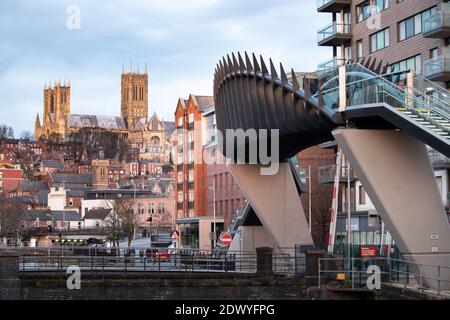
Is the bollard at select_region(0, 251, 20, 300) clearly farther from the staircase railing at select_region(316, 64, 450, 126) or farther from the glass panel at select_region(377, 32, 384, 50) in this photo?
the glass panel at select_region(377, 32, 384, 50)

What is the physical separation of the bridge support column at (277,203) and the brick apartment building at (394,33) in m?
8.98

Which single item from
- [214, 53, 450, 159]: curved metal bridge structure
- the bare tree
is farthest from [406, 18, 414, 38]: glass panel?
the bare tree

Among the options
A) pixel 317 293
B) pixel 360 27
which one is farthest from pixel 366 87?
pixel 360 27

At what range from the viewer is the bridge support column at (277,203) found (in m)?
46.2

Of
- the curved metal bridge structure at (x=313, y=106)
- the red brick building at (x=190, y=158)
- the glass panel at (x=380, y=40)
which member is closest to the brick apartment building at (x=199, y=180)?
the red brick building at (x=190, y=158)

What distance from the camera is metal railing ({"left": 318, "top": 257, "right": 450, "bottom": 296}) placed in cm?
3087

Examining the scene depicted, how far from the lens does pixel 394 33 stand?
204ft

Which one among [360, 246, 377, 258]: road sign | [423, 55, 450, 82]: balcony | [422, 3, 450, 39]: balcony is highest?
[422, 3, 450, 39]: balcony

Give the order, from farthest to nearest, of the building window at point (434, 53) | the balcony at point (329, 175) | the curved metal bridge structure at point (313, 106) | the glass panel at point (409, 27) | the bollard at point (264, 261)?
the balcony at point (329, 175) → the glass panel at point (409, 27) → the building window at point (434, 53) → the bollard at point (264, 261) → the curved metal bridge structure at point (313, 106)

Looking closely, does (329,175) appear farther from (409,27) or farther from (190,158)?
(190,158)

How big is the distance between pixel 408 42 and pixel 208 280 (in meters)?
27.6

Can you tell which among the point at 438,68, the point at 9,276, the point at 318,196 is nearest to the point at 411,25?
the point at 438,68

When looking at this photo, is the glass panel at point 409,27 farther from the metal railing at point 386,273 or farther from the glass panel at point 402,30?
the metal railing at point 386,273

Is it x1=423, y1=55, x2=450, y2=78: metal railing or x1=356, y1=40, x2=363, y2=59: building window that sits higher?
x1=356, y1=40, x2=363, y2=59: building window
